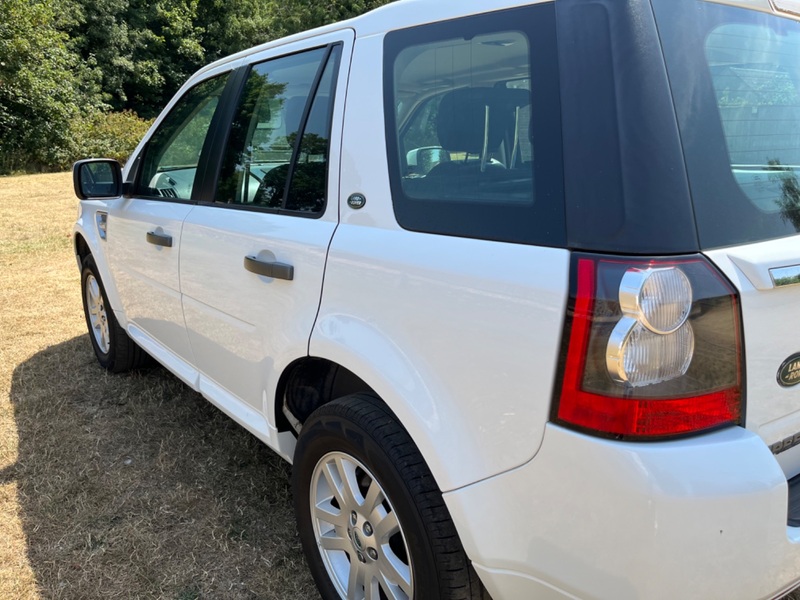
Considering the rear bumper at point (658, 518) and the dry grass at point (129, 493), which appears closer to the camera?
the rear bumper at point (658, 518)

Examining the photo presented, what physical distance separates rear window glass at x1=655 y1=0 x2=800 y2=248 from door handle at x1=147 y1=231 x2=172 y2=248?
7.32ft

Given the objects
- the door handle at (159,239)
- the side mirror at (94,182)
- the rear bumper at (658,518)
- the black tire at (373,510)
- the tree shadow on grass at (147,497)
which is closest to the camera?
the rear bumper at (658,518)

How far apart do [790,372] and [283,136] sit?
5.84ft

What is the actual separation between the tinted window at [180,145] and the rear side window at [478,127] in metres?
1.35

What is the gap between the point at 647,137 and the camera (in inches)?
50.3

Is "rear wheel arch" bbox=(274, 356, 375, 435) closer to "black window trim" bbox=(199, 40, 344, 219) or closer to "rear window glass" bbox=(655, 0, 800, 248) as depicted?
"black window trim" bbox=(199, 40, 344, 219)

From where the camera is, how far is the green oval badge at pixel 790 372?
4.50 feet

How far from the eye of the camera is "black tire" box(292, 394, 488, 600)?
161cm

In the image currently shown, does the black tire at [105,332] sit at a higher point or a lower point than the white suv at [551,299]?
lower

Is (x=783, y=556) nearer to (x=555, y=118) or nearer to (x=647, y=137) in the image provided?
(x=647, y=137)

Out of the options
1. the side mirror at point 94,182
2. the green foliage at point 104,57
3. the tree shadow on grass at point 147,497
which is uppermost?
the green foliage at point 104,57

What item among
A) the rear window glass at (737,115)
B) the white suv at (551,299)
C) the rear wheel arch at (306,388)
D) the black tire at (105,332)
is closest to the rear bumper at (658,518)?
the white suv at (551,299)

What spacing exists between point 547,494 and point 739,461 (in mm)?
→ 381

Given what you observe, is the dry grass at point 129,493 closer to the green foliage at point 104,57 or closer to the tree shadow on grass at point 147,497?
the tree shadow on grass at point 147,497
